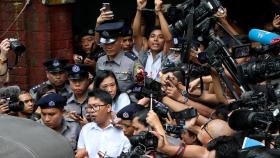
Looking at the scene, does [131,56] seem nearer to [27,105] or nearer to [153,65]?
[153,65]

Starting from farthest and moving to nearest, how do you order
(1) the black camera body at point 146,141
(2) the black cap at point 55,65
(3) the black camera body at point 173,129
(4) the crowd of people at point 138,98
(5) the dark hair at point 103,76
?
(2) the black cap at point 55,65 < (5) the dark hair at point 103,76 < (3) the black camera body at point 173,129 < (4) the crowd of people at point 138,98 < (1) the black camera body at point 146,141

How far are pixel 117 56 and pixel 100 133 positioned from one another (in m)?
1.65

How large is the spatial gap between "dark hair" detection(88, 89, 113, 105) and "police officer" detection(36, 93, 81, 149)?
0.41 m

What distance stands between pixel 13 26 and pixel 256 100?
5.54 m

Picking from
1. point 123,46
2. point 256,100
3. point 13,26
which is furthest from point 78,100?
point 256,100

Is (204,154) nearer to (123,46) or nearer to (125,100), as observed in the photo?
(125,100)

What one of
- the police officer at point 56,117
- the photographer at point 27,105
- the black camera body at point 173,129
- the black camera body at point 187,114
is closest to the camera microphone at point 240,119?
the black camera body at point 173,129

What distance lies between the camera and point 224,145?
5543 millimetres

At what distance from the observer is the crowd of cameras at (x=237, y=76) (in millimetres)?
5133

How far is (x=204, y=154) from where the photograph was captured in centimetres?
620

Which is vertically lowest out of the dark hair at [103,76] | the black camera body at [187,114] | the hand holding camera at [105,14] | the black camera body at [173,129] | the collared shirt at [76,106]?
the collared shirt at [76,106]

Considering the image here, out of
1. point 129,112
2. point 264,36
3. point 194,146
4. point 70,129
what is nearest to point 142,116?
point 129,112

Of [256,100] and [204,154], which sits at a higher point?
[256,100]

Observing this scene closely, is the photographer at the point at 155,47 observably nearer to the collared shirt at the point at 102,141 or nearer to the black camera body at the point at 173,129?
the collared shirt at the point at 102,141
